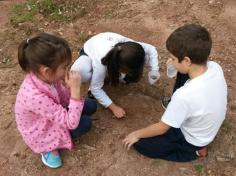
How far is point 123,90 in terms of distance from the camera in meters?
3.41

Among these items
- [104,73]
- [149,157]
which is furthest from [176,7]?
[149,157]

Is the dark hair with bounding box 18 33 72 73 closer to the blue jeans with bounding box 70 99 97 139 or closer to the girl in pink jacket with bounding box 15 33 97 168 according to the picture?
the girl in pink jacket with bounding box 15 33 97 168

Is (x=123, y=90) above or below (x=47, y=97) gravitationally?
below

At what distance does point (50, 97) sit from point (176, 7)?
7.23 feet

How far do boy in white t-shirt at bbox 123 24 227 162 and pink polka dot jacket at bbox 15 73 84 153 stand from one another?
0.48 metres

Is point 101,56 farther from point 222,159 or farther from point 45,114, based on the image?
point 222,159

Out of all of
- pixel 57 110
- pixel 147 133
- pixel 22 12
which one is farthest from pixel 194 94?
pixel 22 12

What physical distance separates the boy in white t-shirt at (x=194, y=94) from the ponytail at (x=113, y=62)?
16.5 inches

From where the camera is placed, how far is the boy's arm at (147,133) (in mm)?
2586

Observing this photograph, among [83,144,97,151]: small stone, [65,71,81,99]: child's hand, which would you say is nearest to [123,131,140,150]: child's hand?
[83,144,97,151]: small stone

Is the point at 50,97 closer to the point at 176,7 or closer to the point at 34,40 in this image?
the point at 34,40

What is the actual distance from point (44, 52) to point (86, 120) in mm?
665

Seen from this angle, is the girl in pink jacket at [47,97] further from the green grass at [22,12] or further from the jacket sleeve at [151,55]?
the green grass at [22,12]

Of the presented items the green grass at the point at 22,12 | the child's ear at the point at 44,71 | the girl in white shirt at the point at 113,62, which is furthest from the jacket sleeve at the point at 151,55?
the green grass at the point at 22,12
